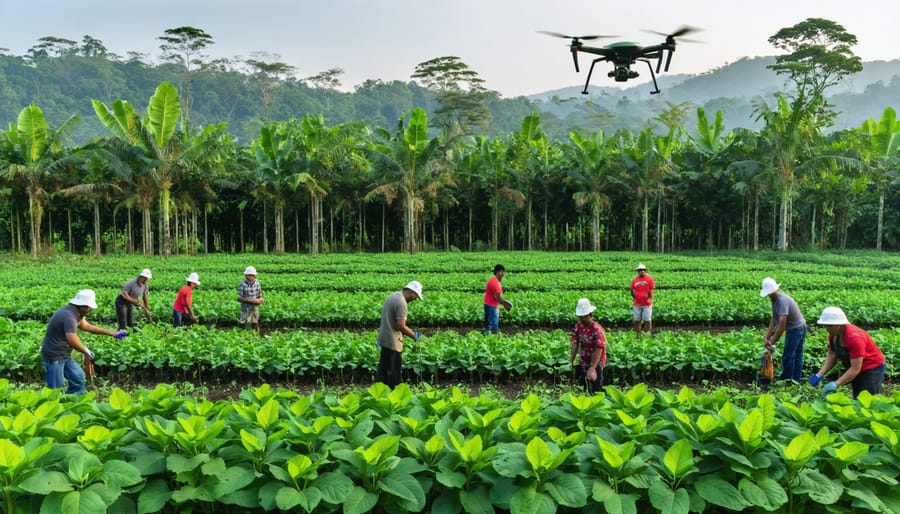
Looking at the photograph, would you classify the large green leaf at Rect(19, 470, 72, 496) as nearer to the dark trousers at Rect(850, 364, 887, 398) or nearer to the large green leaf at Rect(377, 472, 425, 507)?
the large green leaf at Rect(377, 472, 425, 507)

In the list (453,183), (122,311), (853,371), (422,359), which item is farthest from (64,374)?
(453,183)

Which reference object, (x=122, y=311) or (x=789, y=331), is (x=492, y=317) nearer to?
(x=789, y=331)

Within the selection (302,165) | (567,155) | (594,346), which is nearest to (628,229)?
(567,155)

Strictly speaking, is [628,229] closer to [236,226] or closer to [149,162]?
[236,226]

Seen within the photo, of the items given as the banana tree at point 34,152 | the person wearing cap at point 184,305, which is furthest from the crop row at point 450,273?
the person wearing cap at point 184,305

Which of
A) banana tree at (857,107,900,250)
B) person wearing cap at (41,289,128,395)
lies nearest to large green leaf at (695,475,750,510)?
Answer: person wearing cap at (41,289,128,395)
